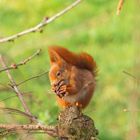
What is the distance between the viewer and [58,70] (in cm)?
336

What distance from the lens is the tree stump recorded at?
10.3 ft

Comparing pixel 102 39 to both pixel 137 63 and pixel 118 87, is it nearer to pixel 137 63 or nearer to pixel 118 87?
pixel 118 87

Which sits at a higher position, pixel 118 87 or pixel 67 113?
pixel 118 87

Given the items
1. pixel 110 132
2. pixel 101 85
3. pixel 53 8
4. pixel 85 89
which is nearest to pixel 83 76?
pixel 85 89

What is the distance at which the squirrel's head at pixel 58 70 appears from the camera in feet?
10.8

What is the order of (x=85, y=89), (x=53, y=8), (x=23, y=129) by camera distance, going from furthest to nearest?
1. (x=53, y=8)
2. (x=85, y=89)
3. (x=23, y=129)

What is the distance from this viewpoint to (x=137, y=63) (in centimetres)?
441

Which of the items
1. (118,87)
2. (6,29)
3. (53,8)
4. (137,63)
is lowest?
(137,63)

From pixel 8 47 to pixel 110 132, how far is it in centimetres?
213

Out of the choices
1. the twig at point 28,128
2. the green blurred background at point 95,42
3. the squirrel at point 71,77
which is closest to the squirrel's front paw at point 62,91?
the squirrel at point 71,77

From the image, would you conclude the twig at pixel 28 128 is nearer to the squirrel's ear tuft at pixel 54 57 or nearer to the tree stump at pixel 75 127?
the tree stump at pixel 75 127

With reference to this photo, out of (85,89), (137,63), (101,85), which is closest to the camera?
(85,89)

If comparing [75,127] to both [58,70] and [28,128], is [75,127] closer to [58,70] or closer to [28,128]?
[28,128]

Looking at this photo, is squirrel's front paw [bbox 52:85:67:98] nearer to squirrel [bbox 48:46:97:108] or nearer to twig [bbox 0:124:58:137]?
squirrel [bbox 48:46:97:108]
